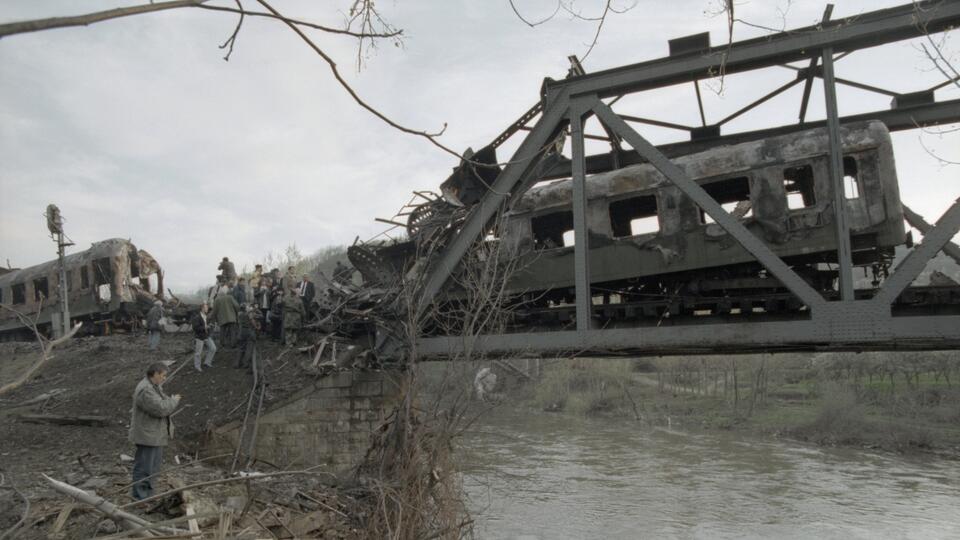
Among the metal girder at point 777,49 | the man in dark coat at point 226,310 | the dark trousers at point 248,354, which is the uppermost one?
the metal girder at point 777,49

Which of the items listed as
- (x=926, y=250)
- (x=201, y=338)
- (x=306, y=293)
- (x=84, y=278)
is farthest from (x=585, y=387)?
(x=926, y=250)

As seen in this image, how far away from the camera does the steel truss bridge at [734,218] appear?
8750 millimetres

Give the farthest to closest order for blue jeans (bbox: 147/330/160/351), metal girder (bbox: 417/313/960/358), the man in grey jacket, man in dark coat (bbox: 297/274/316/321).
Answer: blue jeans (bbox: 147/330/160/351), man in dark coat (bbox: 297/274/316/321), metal girder (bbox: 417/313/960/358), the man in grey jacket

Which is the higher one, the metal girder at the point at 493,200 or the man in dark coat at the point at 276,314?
the metal girder at the point at 493,200

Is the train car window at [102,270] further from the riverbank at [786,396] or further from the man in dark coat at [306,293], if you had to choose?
the riverbank at [786,396]

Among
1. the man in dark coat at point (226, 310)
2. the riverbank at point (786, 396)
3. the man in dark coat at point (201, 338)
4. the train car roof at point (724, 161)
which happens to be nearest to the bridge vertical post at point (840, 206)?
the train car roof at point (724, 161)

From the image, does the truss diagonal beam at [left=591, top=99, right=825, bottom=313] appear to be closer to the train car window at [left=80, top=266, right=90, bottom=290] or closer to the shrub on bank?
the train car window at [left=80, top=266, right=90, bottom=290]

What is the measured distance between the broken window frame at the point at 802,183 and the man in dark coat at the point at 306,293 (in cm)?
941

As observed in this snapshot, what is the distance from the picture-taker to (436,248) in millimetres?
12812

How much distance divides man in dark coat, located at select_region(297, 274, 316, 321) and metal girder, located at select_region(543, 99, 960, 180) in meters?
5.59

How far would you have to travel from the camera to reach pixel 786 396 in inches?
1234

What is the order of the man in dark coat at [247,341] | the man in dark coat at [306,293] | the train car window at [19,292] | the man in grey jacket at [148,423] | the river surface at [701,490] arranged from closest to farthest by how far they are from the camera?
the man in grey jacket at [148,423], the man in dark coat at [247,341], the man in dark coat at [306,293], the river surface at [701,490], the train car window at [19,292]

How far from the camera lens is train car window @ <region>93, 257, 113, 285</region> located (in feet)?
71.3

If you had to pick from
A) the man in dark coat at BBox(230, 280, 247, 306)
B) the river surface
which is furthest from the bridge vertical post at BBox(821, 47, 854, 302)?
the man in dark coat at BBox(230, 280, 247, 306)
